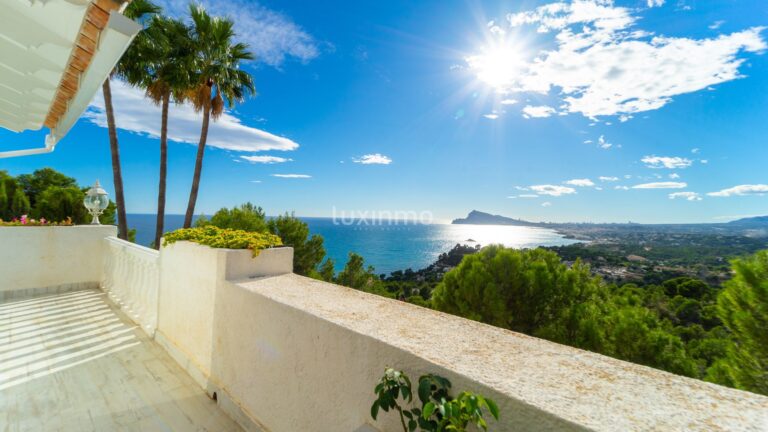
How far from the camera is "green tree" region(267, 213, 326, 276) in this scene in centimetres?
1516

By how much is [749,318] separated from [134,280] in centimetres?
661

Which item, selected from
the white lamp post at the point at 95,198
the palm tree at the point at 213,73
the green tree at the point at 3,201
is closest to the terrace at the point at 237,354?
the white lamp post at the point at 95,198

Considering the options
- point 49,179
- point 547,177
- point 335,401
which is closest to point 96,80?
point 335,401

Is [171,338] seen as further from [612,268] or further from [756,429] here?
[612,268]

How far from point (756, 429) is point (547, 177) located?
152 ft

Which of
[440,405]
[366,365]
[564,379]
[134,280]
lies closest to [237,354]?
[366,365]

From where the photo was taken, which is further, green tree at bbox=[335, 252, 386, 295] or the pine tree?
green tree at bbox=[335, 252, 386, 295]

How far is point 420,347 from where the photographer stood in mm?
1195

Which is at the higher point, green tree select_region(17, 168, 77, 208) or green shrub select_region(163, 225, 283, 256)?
green tree select_region(17, 168, 77, 208)

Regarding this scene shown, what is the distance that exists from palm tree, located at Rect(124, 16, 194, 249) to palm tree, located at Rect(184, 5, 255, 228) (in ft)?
1.08

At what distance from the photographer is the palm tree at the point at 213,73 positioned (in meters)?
9.76

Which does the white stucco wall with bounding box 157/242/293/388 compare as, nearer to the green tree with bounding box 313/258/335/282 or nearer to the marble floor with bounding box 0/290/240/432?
the marble floor with bounding box 0/290/240/432

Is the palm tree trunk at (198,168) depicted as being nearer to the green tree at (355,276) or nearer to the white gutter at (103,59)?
the white gutter at (103,59)

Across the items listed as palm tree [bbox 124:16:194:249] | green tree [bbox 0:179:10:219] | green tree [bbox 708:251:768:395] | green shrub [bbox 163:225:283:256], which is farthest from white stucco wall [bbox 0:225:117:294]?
green tree [bbox 0:179:10:219]
